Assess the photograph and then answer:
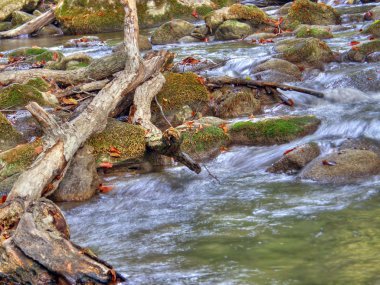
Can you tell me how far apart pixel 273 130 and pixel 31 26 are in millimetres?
16170

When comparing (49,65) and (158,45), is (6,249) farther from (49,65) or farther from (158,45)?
(158,45)

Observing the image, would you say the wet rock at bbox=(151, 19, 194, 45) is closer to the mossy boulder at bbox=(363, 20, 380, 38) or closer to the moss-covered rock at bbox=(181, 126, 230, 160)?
the mossy boulder at bbox=(363, 20, 380, 38)

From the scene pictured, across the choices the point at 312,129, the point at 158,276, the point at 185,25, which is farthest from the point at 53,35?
the point at 158,276

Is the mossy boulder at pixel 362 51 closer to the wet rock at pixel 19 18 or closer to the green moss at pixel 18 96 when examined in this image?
the green moss at pixel 18 96

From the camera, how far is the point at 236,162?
829cm

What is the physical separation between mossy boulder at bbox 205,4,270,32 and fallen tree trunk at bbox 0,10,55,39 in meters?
8.11

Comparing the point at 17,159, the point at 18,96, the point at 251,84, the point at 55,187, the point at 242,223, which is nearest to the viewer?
the point at 242,223

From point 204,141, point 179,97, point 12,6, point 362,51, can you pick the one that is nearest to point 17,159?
point 204,141

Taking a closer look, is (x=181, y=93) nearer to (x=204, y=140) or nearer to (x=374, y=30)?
(x=204, y=140)

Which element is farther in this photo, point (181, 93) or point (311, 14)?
point (311, 14)

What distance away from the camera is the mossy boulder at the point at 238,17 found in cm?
1733

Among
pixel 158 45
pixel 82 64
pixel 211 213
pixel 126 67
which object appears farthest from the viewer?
pixel 158 45

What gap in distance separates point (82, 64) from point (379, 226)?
878 cm

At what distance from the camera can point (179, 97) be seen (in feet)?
33.0
